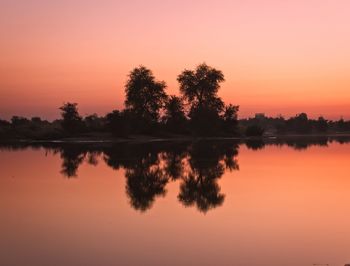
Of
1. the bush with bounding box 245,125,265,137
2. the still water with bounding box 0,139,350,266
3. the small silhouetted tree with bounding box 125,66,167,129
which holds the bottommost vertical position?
the still water with bounding box 0,139,350,266

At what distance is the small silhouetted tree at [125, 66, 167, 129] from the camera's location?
7519 cm

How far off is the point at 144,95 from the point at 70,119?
16597 mm

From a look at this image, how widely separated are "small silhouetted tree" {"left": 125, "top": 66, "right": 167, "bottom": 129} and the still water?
56.9 m

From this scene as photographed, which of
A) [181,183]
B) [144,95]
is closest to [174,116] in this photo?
[144,95]

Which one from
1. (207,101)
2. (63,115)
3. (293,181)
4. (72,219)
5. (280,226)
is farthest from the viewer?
(207,101)

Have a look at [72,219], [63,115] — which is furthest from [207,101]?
[72,219]

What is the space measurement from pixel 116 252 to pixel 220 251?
1767 mm

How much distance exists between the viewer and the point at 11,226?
939cm

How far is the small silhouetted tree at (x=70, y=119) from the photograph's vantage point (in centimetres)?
6236

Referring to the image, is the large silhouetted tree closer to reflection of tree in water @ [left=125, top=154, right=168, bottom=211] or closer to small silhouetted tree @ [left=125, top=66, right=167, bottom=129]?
small silhouetted tree @ [left=125, top=66, right=167, bottom=129]

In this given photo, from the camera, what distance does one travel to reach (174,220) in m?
9.98

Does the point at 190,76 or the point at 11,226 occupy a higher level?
the point at 190,76

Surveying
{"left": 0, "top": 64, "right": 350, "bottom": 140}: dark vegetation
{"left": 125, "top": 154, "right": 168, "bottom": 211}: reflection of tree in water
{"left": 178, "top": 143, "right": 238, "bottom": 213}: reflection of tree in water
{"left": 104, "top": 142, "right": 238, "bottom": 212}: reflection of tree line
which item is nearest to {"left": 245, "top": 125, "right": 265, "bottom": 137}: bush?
{"left": 0, "top": 64, "right": 350, "bottom": 140}: dark vegetation

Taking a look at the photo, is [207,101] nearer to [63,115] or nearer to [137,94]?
[137,94]
